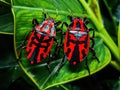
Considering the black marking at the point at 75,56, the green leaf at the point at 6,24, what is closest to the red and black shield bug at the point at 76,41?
the black marking at the point at 75,56

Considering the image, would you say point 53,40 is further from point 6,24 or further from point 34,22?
point 6,24

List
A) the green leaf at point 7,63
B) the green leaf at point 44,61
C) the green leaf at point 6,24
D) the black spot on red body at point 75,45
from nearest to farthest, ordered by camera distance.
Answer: the green leaf at point 44,61
the black spot on red body at point 75,45
the green leaf at point 6,24
the green leaf at point 7,63

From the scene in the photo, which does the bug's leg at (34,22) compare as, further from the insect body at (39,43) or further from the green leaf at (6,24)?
the green leaf at (6,24)

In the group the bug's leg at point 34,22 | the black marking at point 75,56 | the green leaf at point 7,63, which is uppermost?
the bug's leg at point 34,22

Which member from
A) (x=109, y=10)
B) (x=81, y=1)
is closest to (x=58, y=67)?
(x=81, y=1)

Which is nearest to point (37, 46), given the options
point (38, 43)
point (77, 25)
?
point (38, 43)

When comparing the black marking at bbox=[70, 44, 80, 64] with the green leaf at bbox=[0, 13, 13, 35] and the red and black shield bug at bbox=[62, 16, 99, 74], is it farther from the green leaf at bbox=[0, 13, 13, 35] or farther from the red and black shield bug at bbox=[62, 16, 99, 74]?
the green leaf at bbox=[0, 13, 13, 35]

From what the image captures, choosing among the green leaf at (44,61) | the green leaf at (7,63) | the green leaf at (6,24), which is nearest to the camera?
the green leaf at (44,61)
